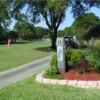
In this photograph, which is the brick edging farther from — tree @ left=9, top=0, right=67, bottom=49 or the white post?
tree @ left=9, top=0, right=67, bottom=49

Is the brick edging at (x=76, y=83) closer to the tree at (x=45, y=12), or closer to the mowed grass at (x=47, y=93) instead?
the mowed grass at (x=47, y=93)

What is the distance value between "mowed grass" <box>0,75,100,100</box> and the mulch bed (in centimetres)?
94

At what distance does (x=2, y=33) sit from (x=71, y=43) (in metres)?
54.3

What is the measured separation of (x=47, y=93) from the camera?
22.9 ft

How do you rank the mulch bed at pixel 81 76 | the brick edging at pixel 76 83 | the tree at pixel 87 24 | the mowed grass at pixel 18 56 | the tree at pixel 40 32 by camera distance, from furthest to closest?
the tree at pixel 40 32, the tree at pixel 87 24, the mowed grass at pixel 18 56, the mulch bed at pixel 81 76, the brick edging at pixel 76 83

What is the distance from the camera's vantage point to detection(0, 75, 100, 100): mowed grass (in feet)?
21.5

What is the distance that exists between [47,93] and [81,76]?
211cm

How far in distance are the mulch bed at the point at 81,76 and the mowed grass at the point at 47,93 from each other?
3.09 ft

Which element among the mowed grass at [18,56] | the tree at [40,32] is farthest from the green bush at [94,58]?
the tree at [40,32]

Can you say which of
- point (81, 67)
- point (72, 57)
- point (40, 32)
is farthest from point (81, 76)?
point (40, 32)

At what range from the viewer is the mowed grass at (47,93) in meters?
6.56

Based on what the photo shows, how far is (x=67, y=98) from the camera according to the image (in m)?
6.46

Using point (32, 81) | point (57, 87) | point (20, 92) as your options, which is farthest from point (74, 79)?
point (20, 92)

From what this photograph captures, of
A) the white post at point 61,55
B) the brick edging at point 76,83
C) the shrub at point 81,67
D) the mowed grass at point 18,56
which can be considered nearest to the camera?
the brick edging at point 76,83
